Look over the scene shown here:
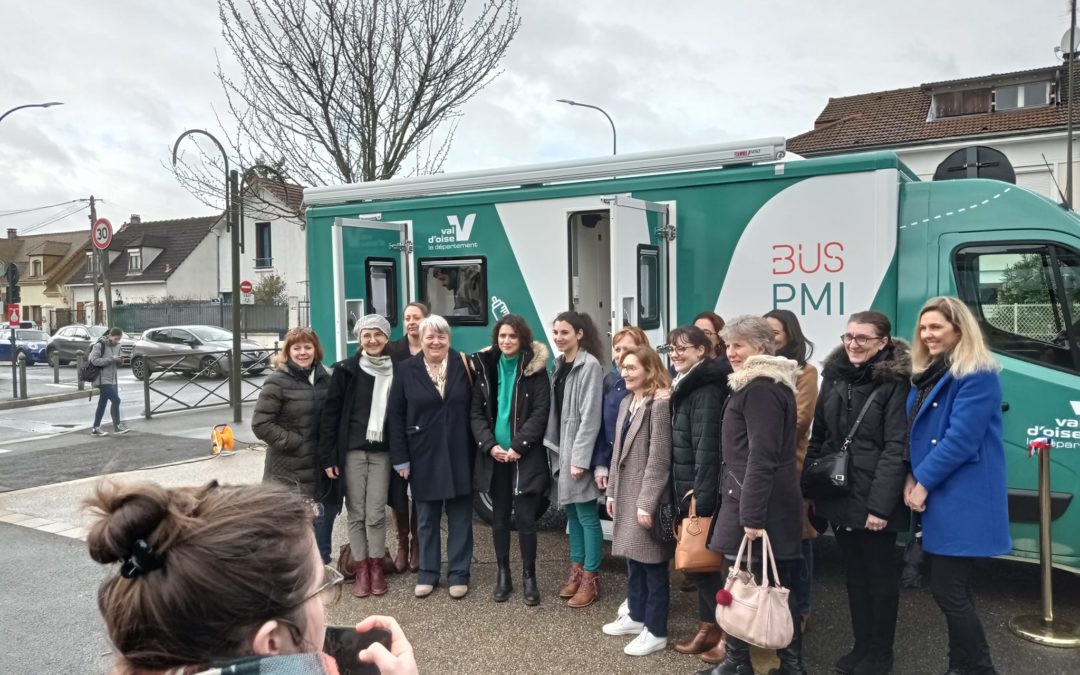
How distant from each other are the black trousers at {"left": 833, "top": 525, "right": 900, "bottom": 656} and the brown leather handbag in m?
0.65

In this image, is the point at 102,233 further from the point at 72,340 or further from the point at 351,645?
the point at 351,645

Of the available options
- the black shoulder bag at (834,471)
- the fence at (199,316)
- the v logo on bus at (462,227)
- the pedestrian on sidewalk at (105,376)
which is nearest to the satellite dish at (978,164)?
the black shoulder bag at (834,471)

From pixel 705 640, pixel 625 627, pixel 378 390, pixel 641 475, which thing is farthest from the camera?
pixel 378 390

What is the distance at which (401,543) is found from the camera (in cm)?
571

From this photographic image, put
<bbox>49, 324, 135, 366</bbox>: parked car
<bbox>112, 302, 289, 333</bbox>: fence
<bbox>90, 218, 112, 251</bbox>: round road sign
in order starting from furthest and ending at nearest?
1. <bbox>112, 302, 289, 333</bbox>: fence
2. <bbox>49, 324, 135, 366</bbox>: parked car
3. <bbox>90, 218, 112, 251</bbox>: round road sign

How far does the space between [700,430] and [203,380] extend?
17765 millimetres

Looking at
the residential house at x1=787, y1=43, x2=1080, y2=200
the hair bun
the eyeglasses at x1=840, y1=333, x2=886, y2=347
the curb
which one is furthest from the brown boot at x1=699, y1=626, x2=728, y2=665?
the residential house at x1=787, y1=43, x2=1080, y2=200

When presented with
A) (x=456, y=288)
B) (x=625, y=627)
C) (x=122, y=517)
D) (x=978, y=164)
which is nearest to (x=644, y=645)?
(x=625, y=627)

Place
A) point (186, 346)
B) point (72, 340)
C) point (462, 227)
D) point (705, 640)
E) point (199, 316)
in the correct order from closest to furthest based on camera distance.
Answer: point (705, 640), point (462, 227), point (186, 346), point (72, 340), point (199, 316)

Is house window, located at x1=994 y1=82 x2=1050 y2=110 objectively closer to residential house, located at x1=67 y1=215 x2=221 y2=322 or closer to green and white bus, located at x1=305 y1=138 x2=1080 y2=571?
green and white bus, located at x1=305 y1=138 x2=1080 y2=571

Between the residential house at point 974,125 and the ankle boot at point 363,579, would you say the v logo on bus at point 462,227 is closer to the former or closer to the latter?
the ankle boot at point 363,579

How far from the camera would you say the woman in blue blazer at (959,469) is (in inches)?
140

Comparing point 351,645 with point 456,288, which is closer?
point 351,645

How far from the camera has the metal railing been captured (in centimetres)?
1415
